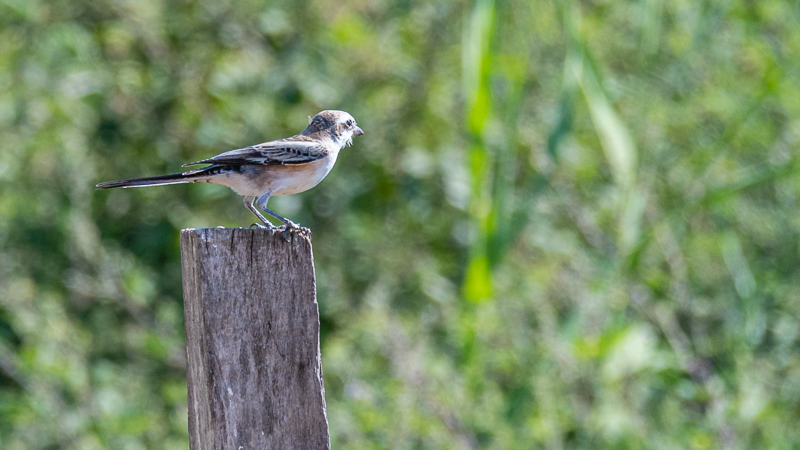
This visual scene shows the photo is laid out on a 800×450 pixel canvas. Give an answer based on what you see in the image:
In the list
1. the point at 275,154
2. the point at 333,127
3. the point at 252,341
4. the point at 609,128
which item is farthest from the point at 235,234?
the point at 609,128

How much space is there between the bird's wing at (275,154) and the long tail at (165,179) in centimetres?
6

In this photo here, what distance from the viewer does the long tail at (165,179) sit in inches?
103

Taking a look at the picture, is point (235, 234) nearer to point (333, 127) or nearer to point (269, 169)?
point (269, 169)

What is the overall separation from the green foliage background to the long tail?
1.91m

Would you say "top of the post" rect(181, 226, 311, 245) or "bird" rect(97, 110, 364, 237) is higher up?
"bird" rect(97, 110, 364, 237)

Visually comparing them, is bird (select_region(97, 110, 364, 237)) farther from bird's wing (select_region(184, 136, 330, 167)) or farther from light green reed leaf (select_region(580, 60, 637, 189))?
light green reed leaf (select_region(580, 60, 637, 189))

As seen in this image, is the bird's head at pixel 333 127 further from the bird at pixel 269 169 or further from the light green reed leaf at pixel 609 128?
the light green reed leaf at pixel 609 128

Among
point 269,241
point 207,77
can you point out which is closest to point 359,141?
point 207,77

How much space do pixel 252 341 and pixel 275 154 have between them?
1.30m

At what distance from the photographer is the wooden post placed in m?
1.99

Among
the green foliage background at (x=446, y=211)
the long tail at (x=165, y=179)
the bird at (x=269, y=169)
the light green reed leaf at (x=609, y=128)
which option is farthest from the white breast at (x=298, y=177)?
the light green reed leaf at (x=609, y=128)

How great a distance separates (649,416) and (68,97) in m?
4.82

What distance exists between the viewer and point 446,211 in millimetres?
6574

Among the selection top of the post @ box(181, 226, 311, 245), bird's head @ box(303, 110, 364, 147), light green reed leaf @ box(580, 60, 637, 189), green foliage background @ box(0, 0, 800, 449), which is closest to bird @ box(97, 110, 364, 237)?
bird's head @ box(303, 110, 364, 147)
